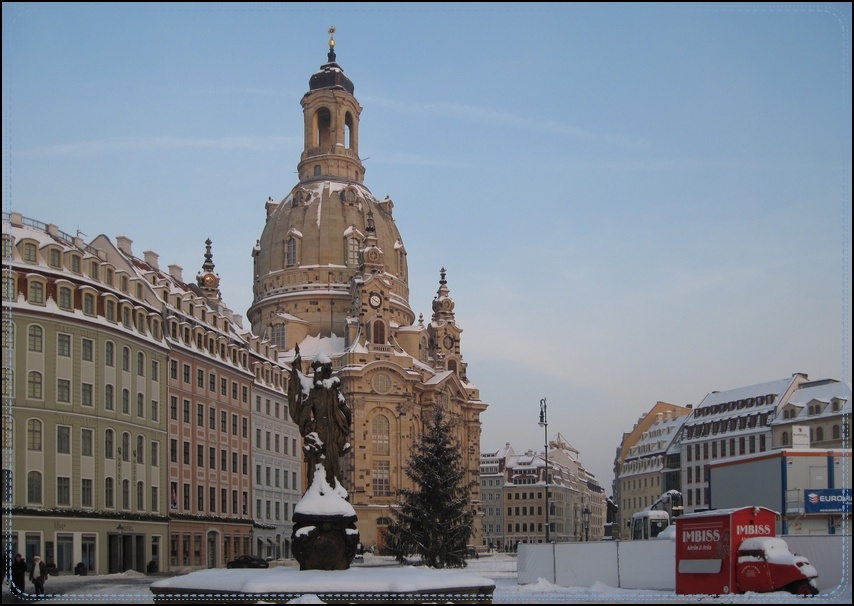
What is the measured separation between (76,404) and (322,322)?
8180cm

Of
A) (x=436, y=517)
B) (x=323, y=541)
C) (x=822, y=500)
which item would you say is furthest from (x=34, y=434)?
(x=822, y=500)

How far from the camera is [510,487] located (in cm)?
18162

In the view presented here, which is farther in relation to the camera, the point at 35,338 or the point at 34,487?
the point at 35,338

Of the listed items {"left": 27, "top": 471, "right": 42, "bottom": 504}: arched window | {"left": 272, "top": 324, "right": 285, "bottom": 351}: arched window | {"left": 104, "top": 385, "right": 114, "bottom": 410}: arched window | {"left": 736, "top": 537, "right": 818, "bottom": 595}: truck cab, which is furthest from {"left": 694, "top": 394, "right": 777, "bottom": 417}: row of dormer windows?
{"left": 736, "top": 537, "right": 818, "bottom": 595}: truck cab

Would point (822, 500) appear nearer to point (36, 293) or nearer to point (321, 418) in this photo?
point (321, 418)

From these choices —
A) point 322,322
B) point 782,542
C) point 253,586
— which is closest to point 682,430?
point 322,322

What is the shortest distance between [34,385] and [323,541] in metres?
29.4

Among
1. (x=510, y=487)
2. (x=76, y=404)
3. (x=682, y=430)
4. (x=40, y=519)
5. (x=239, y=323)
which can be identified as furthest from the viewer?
(x=510, y=487)

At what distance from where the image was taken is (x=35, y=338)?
55.3 metres

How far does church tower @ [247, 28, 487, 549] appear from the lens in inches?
5005

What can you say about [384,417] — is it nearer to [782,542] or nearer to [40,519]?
[40,519]

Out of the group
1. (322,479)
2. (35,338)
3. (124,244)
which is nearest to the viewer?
(322,479)

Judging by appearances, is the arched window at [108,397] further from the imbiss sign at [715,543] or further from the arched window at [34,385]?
the imbiss sign at [715,543]

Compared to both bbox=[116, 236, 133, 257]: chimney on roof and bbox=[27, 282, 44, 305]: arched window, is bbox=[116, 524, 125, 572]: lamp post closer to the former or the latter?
bbox=[27, 282, 44, 305]: arched window
